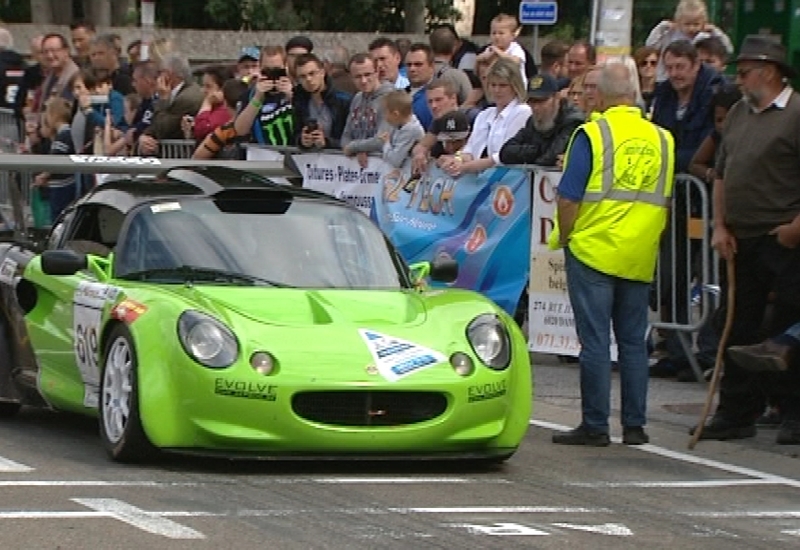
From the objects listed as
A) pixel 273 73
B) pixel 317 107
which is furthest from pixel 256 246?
pixel 273 73

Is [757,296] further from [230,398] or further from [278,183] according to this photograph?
[230,398]

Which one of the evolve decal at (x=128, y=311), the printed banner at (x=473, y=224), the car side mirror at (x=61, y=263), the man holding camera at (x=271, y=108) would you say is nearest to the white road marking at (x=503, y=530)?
A: the evolve decal at (x=128, y=311)

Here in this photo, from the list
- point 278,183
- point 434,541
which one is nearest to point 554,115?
point 278,183

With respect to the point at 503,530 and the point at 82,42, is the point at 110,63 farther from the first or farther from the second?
the point at 503,530

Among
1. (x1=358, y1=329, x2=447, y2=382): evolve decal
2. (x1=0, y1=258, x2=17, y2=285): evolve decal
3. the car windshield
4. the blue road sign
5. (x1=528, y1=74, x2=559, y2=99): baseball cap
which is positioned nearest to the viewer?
(x1=358, y1=329, x2=447, y2=382): evolve decal

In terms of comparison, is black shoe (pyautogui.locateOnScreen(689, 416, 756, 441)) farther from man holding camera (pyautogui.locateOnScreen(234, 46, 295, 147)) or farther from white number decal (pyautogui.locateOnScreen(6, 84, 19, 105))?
white number decal (pyautogui.locateOnScreen(6, 84, 19, 105))

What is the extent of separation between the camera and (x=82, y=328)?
10.6m

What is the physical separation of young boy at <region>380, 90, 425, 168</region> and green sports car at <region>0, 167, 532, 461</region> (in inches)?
161

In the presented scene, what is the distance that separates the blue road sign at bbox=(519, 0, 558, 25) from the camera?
2480 cm

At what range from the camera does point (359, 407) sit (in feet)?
31.4

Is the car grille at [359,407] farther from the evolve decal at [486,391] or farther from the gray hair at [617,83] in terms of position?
the gray hair at [617,83]

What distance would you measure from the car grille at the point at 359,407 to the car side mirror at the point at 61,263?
1793 millimetres

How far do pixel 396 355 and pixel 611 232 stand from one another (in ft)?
6.07

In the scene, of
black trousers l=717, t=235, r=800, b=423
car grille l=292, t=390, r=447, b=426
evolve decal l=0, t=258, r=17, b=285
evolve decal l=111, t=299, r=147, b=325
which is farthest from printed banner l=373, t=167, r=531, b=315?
car grille l=292, t=390, r=447, b=426
